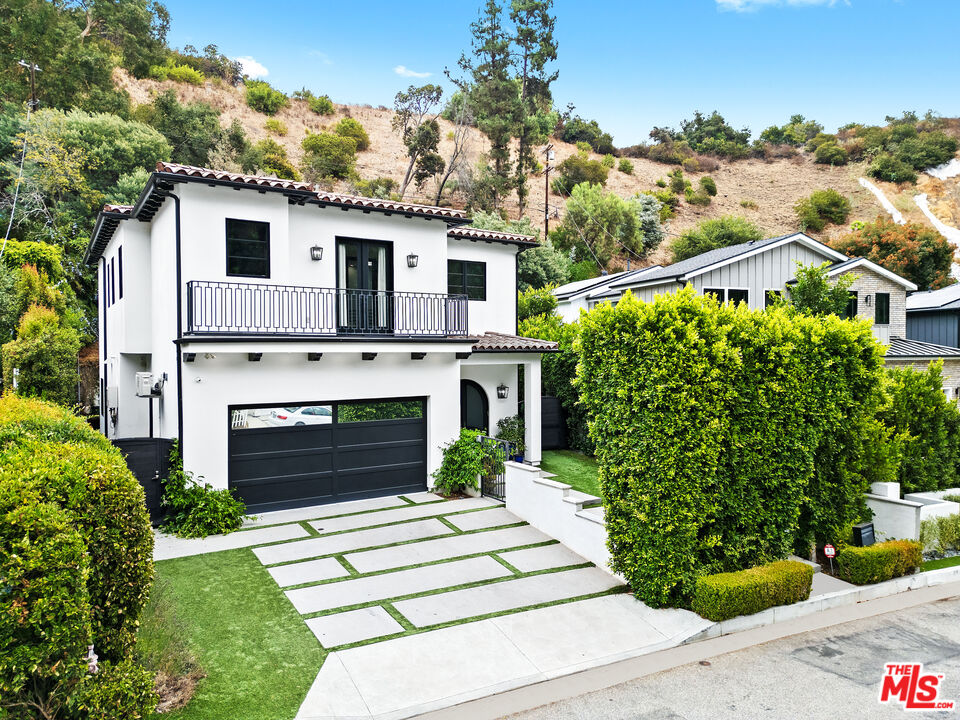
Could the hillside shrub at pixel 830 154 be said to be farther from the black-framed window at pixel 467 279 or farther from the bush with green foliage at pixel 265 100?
the black-framed window at pixel 467 279

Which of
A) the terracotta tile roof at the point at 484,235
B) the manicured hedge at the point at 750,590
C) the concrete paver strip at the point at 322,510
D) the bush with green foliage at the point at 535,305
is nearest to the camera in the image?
the manicured hedge at the point at 750,590

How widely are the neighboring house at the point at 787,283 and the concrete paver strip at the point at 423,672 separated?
14.1 metres

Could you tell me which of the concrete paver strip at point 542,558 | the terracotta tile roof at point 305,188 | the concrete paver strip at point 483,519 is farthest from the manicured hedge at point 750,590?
the terracotta tile roof at point 305,188

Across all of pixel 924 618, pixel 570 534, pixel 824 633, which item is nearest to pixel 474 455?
pixel 570 534

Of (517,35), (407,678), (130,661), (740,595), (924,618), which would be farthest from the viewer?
(517,35)

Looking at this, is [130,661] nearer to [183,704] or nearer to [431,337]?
[183,704]

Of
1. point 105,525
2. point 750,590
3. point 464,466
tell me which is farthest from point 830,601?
point 105,525

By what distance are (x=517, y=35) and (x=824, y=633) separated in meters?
50.7

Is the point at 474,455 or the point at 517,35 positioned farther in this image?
the point at 517,35

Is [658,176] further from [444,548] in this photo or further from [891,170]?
[444,548]

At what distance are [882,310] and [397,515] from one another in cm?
1957

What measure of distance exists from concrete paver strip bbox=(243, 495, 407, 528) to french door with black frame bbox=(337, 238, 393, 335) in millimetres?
3768

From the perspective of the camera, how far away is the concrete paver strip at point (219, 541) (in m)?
10.0

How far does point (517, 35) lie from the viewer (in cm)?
4866
